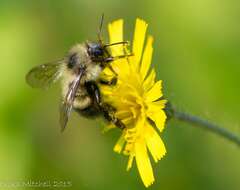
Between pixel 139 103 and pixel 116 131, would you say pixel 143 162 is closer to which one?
pixel 139 103

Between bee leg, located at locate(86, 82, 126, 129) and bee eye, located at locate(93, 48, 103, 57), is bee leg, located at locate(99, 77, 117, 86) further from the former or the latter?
bee eye, located at locate(93, 48, 103, 57)

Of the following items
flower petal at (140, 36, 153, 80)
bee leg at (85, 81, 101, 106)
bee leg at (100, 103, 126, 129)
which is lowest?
bee leg at (100, 103, 126, 129)

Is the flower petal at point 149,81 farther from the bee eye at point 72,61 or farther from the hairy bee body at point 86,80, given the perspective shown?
the bee eye at point 72,61

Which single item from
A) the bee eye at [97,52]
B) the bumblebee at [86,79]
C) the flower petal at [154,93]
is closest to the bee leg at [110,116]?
the bumblebee at [86,79]

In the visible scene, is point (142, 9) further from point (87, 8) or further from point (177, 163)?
point (177, 163)

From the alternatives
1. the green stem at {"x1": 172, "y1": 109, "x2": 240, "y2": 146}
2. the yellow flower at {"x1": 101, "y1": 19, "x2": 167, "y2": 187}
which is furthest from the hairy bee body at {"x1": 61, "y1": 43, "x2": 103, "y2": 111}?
the green stem at {"x1": 172, "y1": 109, "x2": 240, "y2": 146}

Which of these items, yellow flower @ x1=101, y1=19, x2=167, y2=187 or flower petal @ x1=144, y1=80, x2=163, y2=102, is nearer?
flower petal @ x1=144, y1=80, x2=163, y2=102
